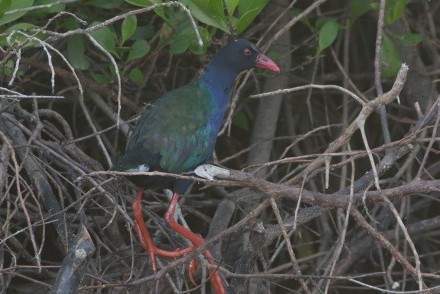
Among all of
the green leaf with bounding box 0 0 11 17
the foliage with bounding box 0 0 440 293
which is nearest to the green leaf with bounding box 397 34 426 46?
the foliage with bounding box 0 0 440 293

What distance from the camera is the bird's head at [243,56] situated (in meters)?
3.69

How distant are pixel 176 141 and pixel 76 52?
48 centimetres

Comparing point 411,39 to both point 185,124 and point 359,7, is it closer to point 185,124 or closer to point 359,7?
point 359,7

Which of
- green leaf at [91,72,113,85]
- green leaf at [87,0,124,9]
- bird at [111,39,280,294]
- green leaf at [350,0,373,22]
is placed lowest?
bird at [111,39,280,294]

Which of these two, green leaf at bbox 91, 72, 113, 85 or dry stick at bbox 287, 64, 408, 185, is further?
green leaf at bbox 91, 72, 113, 85

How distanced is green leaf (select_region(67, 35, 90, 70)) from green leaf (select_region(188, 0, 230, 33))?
46cm

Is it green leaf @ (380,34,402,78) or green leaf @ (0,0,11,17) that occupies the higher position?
green leaf @ (0,0,11,17)

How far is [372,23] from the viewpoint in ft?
15.0

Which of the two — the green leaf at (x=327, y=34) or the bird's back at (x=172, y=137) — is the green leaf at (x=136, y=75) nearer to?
the bird's back at (x=172, y=137)

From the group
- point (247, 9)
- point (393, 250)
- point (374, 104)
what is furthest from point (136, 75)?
point (393, 250)

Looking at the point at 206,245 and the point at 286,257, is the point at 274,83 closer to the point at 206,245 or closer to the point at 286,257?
the point at 286,257

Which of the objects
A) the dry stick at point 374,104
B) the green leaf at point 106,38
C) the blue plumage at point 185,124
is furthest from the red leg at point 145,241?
the dry stick at point 374,104

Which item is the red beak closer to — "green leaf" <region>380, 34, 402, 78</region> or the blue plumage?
the blue plumage

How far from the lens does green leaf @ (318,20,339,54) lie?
140 inches
